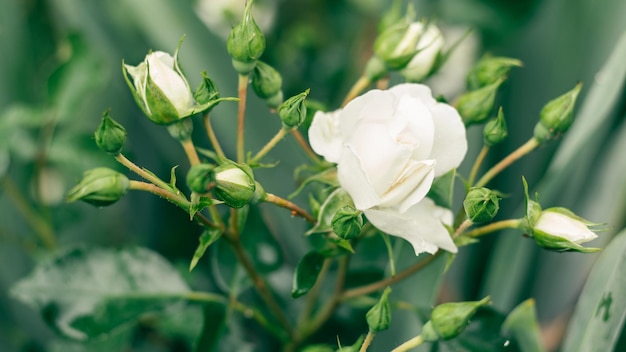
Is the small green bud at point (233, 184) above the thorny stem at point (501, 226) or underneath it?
above

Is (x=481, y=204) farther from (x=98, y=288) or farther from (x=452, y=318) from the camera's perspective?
(x=98, y=288)

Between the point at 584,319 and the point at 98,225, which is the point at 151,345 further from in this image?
the point at 584,319

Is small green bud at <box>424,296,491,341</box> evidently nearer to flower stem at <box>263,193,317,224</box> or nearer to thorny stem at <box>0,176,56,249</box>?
flower stem at <box>263,193,317,224</box>

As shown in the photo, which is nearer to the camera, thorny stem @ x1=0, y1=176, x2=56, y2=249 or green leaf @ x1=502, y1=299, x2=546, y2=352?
green leaf @ x1=502, y1=299, x2=546, y2=352

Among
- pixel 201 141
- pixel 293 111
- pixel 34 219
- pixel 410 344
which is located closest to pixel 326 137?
pixel 293 111

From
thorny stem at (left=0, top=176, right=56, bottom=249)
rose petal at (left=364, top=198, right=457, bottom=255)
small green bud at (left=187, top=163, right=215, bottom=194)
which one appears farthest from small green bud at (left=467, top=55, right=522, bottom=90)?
thorny stem at (left=0, top=176, right=56, bottom=249)

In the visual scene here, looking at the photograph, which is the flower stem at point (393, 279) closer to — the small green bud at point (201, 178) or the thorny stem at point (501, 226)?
the thorny stem at point (501, 226)

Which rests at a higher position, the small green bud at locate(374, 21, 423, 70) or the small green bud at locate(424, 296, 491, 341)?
the small green bud at locate(374, 21, 423, 70)

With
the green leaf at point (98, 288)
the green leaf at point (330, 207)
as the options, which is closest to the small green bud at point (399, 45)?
the green leaf at point (330, 207)
